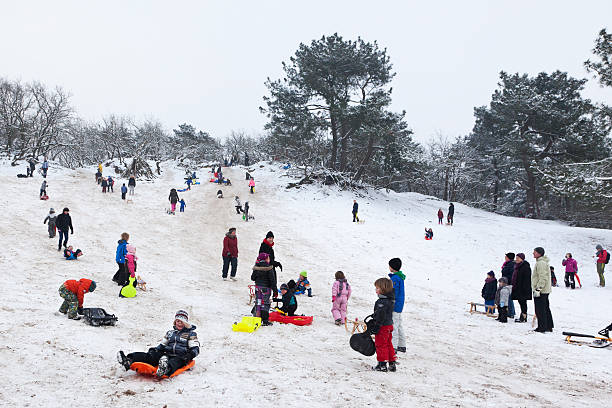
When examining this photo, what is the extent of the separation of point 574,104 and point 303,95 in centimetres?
2394

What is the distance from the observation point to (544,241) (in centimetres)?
2556

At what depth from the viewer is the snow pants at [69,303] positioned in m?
7.44

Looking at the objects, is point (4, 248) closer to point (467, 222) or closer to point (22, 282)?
point (22, 282)

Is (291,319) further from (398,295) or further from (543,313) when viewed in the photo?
(543,313)

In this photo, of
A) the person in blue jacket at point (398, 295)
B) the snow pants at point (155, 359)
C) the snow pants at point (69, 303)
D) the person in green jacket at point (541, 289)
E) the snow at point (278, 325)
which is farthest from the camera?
the person in green jacket at point (541, 289)

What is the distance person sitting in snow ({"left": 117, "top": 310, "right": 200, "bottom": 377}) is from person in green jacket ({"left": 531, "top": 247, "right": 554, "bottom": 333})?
816 cm

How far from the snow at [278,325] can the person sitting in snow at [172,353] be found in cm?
19

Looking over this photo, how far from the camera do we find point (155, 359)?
17.1 ft

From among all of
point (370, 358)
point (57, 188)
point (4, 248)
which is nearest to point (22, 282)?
point (4, 248)

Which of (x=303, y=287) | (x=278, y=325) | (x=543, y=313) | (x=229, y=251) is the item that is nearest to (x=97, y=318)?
(x=278, y=325)

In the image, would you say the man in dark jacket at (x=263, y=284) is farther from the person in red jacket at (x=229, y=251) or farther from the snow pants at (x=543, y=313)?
the snow pants at (x=543, y=313)

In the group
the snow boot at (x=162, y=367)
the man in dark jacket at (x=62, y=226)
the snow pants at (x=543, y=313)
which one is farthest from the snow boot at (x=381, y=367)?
the man in dark jacket at (x=62, y=226)

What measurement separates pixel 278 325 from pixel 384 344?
3387mm

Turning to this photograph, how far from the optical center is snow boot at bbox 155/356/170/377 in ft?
16.3
